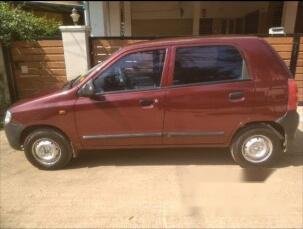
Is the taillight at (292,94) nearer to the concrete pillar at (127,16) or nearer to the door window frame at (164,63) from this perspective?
the door window frame at (164,63)

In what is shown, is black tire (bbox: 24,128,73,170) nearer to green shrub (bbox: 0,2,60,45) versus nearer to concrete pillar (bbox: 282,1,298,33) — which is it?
green shrub (bbox: 0,2,60,45)

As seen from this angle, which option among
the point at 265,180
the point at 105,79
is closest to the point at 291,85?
the point at 265,180

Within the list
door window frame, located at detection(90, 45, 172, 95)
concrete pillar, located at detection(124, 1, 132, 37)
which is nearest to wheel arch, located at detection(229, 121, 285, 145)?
door window frame, located at detection(90, 45, 172, 95)

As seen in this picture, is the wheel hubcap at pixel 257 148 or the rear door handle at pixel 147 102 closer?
the rear door handle at pixel 147 102

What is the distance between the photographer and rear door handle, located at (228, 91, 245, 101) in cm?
414

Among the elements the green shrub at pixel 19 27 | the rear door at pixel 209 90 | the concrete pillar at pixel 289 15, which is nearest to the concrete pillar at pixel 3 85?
the green shrub at pixel 19 27

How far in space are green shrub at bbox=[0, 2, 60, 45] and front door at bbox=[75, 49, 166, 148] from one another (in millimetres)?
3730

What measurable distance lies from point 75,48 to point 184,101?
3892 millimetres

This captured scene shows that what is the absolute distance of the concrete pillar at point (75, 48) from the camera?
7.08m

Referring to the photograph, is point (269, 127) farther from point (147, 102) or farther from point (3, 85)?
point (3, 85)

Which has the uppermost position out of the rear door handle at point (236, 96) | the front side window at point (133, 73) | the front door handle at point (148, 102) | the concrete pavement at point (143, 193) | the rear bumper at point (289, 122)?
the front side window at point (133, 73)

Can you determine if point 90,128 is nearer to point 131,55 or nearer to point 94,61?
point 131,55

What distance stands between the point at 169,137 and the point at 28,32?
468 cm

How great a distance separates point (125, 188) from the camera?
13.1ft
